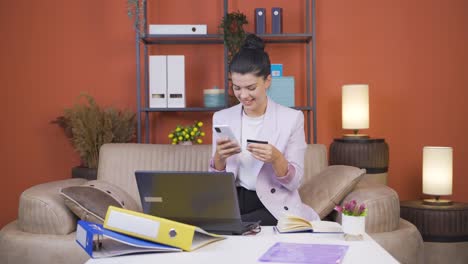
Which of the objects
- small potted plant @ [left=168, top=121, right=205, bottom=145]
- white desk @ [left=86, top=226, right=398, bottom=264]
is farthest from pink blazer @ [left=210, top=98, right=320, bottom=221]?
small potted plant @ [left=168, top=121, right=205, bottom=145]

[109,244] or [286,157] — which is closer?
[109,244]

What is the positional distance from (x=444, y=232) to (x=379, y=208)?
945 millimetres

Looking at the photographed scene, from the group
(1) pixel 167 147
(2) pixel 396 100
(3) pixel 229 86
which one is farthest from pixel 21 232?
(2) pixel 396 100

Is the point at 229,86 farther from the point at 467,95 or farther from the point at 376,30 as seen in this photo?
the point at 467,95

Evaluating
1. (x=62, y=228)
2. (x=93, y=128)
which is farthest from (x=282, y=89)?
(x=62, y=228)

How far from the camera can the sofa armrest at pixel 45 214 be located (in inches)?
113

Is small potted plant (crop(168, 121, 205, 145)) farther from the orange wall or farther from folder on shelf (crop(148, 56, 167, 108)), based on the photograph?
the orange wall

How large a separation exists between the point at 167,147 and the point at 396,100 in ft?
6.11

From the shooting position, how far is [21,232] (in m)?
2.93

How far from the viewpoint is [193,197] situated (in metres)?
1.95

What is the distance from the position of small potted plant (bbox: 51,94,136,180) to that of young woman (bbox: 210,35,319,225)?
4.65 ft

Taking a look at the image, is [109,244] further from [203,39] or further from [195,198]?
[203,39]

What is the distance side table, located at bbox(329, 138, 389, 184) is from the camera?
12.9 ft

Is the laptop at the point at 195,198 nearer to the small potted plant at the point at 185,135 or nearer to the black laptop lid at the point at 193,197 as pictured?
the black laptop lid at the point at 193,197
